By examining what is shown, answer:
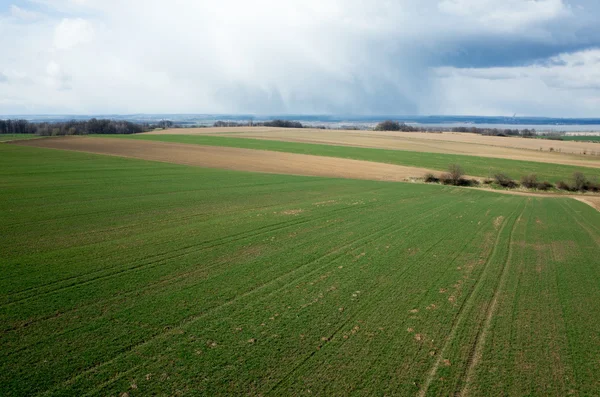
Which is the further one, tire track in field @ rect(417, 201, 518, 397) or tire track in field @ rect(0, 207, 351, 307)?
tire track in field @ rect(0, 207, 351, 307)

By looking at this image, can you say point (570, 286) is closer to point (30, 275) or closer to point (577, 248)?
point (577, 248)

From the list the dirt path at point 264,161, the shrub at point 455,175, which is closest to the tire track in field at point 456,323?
the dirt path at point 264,161

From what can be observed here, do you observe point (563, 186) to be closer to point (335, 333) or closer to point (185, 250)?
point (185, 250)

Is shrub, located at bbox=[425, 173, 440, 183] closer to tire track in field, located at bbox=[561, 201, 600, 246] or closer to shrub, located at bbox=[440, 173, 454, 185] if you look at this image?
shrub, located at bbox=[440, 173, 454, 185]

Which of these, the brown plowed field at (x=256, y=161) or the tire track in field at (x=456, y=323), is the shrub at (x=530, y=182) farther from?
the tire track in field at (x=456, y=323)

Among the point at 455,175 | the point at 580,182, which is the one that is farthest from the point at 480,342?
the point at 580,182

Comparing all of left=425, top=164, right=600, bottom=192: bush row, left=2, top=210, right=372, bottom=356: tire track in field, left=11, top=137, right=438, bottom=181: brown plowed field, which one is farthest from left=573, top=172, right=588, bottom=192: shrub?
left=2, top=210, right=372, bottom=356: tire track in field
